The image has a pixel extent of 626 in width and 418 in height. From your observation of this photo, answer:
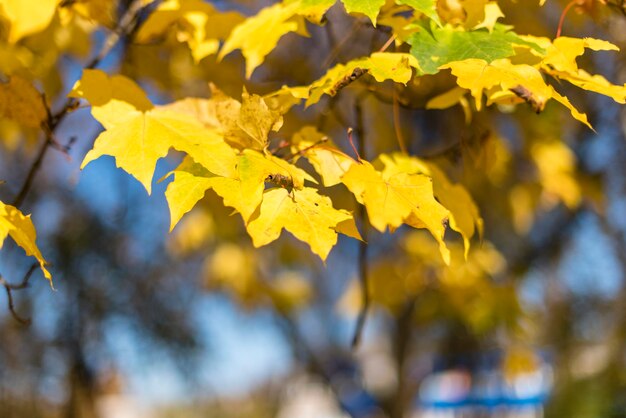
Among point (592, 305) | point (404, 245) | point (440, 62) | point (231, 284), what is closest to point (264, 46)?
point (440, 62)

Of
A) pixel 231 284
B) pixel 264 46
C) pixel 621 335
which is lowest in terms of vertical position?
pixel 621 335

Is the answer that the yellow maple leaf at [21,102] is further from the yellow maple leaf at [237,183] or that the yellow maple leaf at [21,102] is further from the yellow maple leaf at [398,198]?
the yellow maple leaf at [398,198]

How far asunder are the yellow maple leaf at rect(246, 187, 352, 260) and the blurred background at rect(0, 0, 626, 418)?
0.30 metres

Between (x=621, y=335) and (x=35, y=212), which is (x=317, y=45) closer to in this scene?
(x=35, y=212)

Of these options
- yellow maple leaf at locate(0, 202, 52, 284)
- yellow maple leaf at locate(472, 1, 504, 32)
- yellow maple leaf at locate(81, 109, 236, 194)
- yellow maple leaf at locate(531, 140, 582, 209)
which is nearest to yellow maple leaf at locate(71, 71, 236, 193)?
yellow maple leaf at locate(81, 109, 236, 194)

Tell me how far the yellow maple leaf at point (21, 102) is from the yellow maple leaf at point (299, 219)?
470 mm

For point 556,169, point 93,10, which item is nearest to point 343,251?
point 556,169

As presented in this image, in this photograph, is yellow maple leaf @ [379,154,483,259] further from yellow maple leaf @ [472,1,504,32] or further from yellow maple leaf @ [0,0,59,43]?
yellow maple leaf @ [0,0,59,43]

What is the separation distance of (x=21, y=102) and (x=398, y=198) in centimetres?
62

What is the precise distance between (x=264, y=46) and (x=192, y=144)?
0.69ft

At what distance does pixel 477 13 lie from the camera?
825mm

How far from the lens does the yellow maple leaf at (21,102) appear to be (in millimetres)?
976

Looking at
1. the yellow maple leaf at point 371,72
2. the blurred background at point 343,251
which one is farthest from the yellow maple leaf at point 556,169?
the yellow maple leaf at point 371,72

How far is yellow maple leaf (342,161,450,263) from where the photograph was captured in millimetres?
782
